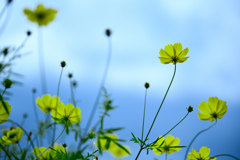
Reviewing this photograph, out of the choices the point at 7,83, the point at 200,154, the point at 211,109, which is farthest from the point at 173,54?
the point at 7,83

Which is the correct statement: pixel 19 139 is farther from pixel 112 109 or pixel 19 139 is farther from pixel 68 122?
pixel 112 109

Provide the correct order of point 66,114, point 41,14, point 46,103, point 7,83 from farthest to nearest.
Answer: point 46,103, point 41,14, point 66,114, point 7,83

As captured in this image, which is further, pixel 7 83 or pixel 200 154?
pixel 200 154

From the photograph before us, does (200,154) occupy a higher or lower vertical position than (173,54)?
lower

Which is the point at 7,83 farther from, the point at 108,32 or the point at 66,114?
the point at 108,32

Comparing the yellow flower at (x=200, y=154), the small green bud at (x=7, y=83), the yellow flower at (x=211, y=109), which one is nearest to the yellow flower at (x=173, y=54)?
the yellow flower at (x=211, y=109)

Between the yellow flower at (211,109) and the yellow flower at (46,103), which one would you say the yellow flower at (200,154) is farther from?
the yellow flower at (46,103)
